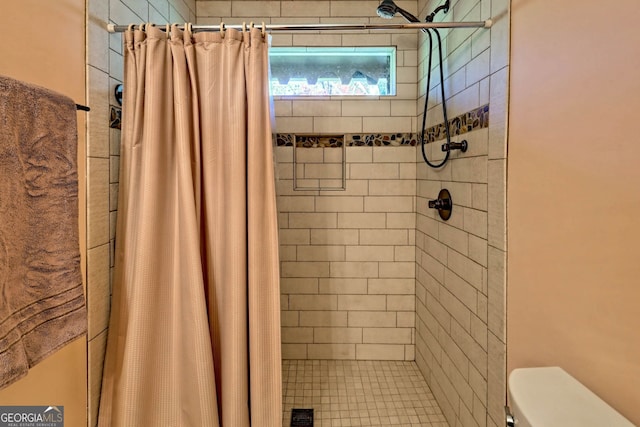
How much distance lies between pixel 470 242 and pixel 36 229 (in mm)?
1619

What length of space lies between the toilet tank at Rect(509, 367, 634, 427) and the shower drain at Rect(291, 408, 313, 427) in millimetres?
1325

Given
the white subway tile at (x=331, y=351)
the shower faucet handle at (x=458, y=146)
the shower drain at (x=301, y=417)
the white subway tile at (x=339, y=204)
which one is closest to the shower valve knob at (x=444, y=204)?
the shower faucet handle at (x=458, y=146)

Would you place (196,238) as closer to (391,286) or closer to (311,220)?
(311,220)

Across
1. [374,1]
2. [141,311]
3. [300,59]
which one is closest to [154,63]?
[141,311]

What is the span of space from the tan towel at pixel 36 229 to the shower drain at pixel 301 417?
51.6 inches

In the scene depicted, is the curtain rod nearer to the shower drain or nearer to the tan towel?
the tan towel

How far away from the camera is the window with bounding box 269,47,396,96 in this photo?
2455 mm

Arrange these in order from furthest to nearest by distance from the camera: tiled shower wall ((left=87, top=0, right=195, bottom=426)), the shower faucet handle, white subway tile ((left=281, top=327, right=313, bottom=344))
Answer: white subway tile ((left=281, top=327, right=313, bottom=344)) < the shower faucet handle < tiled shower wall ((left=87, top=0, right=195, bottom=426))

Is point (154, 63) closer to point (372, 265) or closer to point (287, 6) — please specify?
point (287, 6)

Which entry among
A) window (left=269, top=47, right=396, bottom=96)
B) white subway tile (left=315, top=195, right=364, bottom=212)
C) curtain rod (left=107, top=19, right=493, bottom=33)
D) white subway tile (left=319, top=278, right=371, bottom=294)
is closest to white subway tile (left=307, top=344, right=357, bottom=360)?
white subway tile (left=319, top=278, right=371, bottom=294)

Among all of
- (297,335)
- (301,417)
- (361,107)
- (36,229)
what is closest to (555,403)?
(36,229)

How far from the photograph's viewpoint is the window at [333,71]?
2455 mm

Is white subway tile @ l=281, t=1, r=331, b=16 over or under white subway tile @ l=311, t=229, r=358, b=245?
over

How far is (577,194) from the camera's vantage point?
882 millimetres
